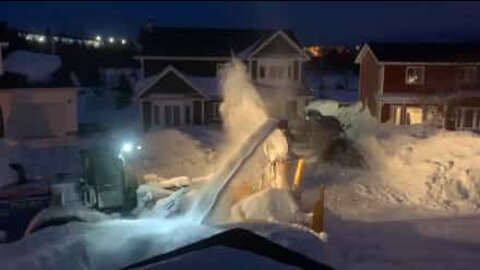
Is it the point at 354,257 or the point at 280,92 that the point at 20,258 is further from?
the point at 280,92

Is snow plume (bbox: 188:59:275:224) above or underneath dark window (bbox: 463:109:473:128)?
above

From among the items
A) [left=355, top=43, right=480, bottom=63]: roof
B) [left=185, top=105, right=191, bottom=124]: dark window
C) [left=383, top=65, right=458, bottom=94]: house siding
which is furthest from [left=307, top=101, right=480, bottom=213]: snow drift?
[left=185, top=105, right=191, bottom=124]: dark window

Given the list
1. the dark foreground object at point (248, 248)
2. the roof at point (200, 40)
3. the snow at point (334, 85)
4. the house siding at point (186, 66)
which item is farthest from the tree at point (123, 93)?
the dark foreground object at point (248, 248)

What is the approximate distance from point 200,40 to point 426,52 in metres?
10.3

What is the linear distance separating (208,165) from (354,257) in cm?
877

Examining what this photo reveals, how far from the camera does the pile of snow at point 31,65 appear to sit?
70.0 feet

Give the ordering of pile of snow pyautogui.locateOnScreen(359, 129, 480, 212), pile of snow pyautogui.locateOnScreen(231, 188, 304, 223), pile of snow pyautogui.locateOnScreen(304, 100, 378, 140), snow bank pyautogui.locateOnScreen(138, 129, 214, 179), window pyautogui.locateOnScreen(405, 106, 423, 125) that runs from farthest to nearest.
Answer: window pyautogui.locateOnScreen(405, 106, 423, 125), pile of snow pyautogui.locateOnScreen(304, 100, 378, 140), snow bank pyautogui.locateOnScreen(138, 129, 214, 179), pile of snow pyautogui.locateOnScreen(359, 129, 480, 212), pile of snow pyautogui.locateOnScreen(231, 188, 304, 223)

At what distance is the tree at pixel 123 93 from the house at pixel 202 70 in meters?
8.18

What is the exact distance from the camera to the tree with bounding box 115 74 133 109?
114 feet

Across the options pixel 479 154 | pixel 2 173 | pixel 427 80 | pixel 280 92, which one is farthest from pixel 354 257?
pixel 427 80

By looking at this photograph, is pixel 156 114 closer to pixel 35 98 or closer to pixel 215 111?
pixel 215 111

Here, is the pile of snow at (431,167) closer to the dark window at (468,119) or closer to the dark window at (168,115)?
the dark window at (468,119)

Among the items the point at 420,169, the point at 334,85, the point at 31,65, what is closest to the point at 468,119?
the point at 420,169

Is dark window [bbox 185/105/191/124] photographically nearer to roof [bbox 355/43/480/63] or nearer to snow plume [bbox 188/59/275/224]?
roof [bbox 355/43/480/63]
